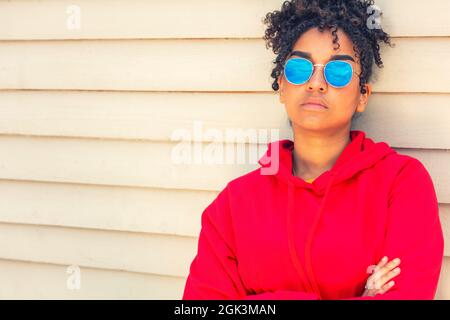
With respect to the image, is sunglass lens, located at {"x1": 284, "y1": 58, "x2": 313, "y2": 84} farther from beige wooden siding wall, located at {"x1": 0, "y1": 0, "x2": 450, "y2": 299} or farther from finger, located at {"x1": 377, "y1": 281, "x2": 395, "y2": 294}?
finger, located at {"x1": 377, "y1": 281, "x2": 395, "y2": 294}

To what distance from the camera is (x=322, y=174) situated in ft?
8.30

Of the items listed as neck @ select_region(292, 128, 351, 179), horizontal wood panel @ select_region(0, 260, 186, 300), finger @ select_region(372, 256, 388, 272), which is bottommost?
horizontal wood panel @ select_region(0, 260, 186, 300)

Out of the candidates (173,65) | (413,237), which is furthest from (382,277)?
(173,65)

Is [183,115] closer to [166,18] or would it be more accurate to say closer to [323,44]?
[166,18]

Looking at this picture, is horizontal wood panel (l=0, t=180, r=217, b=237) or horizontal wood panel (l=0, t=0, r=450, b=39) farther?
horizontal wood panel (l=0, t=180, r=217, b=237)

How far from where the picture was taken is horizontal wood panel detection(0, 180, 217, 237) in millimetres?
3139

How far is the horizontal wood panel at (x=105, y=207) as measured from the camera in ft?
10.3

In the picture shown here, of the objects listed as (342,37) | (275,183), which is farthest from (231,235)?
(342,37)

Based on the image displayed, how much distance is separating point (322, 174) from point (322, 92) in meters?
0.31

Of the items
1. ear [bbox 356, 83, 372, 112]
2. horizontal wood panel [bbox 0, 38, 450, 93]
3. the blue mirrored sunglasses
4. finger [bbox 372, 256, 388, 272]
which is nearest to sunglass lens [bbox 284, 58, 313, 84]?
the blue mirrored sunglasses

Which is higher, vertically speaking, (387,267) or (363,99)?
(363,99)

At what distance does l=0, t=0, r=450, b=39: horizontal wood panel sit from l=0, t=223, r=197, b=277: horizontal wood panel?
3.11 ft

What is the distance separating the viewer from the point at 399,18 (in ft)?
8.99
